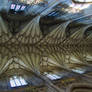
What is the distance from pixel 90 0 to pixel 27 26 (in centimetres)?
568

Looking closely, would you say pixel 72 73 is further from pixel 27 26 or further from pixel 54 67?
pixel 27 26

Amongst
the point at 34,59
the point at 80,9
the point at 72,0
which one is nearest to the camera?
the point at 72,0

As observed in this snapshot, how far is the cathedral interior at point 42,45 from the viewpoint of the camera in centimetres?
874

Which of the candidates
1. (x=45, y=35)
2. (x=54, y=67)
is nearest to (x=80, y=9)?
(x=45, y=35)

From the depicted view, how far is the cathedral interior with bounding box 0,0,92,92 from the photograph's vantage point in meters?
8.74

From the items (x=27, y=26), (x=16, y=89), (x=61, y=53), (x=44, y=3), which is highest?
(x=44, y=3)

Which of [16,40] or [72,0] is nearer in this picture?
[72,0]

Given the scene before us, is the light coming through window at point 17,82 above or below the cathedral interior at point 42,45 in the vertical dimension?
below

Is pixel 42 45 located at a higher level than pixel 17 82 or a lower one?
higher

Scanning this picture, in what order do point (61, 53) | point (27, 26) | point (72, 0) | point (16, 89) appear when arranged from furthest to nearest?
1. point (61, 53)
2. point (27, 26)
3. point (72, 0)
4. point (16, 89)

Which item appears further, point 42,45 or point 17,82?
point 42,45

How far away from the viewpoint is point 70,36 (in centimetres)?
1519

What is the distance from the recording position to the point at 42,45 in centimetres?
1347

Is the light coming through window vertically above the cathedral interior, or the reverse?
the cathedral interior
